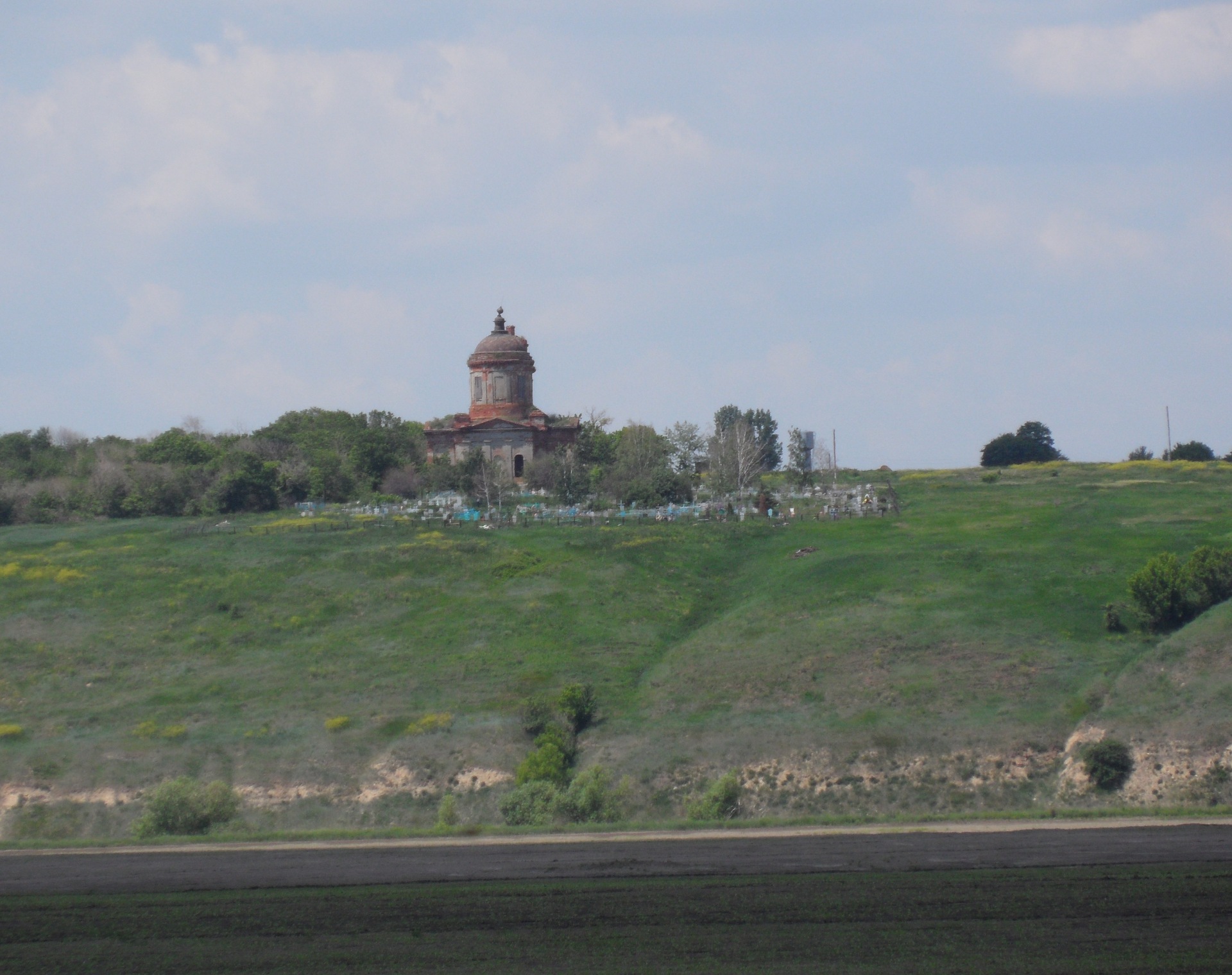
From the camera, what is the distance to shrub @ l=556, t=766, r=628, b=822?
3281cm

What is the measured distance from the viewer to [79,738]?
4344 cm

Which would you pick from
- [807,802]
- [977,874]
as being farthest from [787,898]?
[807,802]

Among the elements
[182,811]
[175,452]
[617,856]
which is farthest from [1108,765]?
[175,452]

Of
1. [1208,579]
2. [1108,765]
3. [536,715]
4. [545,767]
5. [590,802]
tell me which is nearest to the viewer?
[590,802]

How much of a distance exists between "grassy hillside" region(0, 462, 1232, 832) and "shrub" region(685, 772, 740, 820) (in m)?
1.38

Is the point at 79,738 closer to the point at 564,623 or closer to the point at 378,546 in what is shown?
the point at 564,623

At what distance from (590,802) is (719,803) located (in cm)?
349

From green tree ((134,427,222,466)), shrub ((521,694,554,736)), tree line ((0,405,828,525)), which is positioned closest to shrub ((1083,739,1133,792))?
shrub ((521,694,554,736))

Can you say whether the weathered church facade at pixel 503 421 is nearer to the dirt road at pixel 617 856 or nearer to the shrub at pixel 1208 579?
the shrub at pixel 1208 579

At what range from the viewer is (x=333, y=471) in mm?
94562

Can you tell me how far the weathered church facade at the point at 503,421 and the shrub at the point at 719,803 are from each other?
203 ft

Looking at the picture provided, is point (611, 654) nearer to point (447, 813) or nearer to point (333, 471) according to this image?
point (447, 813)

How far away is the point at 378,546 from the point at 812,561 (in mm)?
24764

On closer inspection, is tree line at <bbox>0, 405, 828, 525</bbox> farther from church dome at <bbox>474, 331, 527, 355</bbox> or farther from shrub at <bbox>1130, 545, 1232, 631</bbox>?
shrub at <bbox>1130, 545, 1232, 631</bbox>
